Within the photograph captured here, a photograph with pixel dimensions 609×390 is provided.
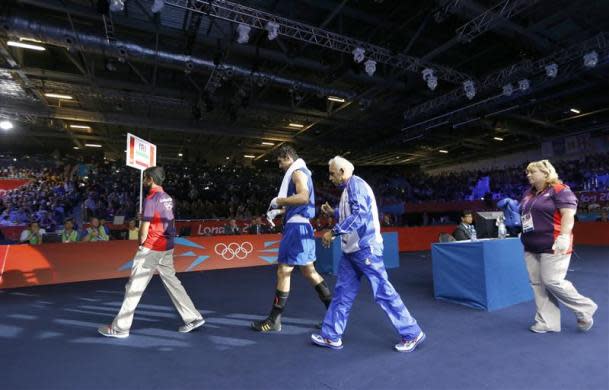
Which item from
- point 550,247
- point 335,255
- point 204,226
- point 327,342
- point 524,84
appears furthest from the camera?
point 204,226

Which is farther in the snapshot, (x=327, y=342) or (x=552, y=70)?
(x=552, y=70)

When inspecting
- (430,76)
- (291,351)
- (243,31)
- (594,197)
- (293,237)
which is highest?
(243,31)

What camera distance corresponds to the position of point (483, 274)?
4188mm

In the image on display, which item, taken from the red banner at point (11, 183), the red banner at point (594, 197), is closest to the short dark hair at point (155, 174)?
the red banner at point (594, 197)

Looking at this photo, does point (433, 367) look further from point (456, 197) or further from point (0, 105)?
point (456, 197)

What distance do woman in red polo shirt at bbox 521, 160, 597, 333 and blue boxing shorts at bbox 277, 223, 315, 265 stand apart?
219 centimetres

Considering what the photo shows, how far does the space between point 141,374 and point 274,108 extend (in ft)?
44.2

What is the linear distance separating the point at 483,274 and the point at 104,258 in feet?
23.2

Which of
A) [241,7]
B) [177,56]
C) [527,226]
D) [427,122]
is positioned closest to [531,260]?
[527,226]

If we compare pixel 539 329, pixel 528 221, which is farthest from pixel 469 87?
pixel 539 329

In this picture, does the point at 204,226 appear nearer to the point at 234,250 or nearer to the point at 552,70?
the point at 234,250

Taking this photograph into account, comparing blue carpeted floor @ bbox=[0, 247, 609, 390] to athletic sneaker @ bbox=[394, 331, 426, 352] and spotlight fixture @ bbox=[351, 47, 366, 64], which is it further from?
spotlight fixture @ bbox=[351, 47, 366, 64]

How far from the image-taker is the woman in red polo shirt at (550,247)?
3113 mm

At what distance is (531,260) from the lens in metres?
3.39
